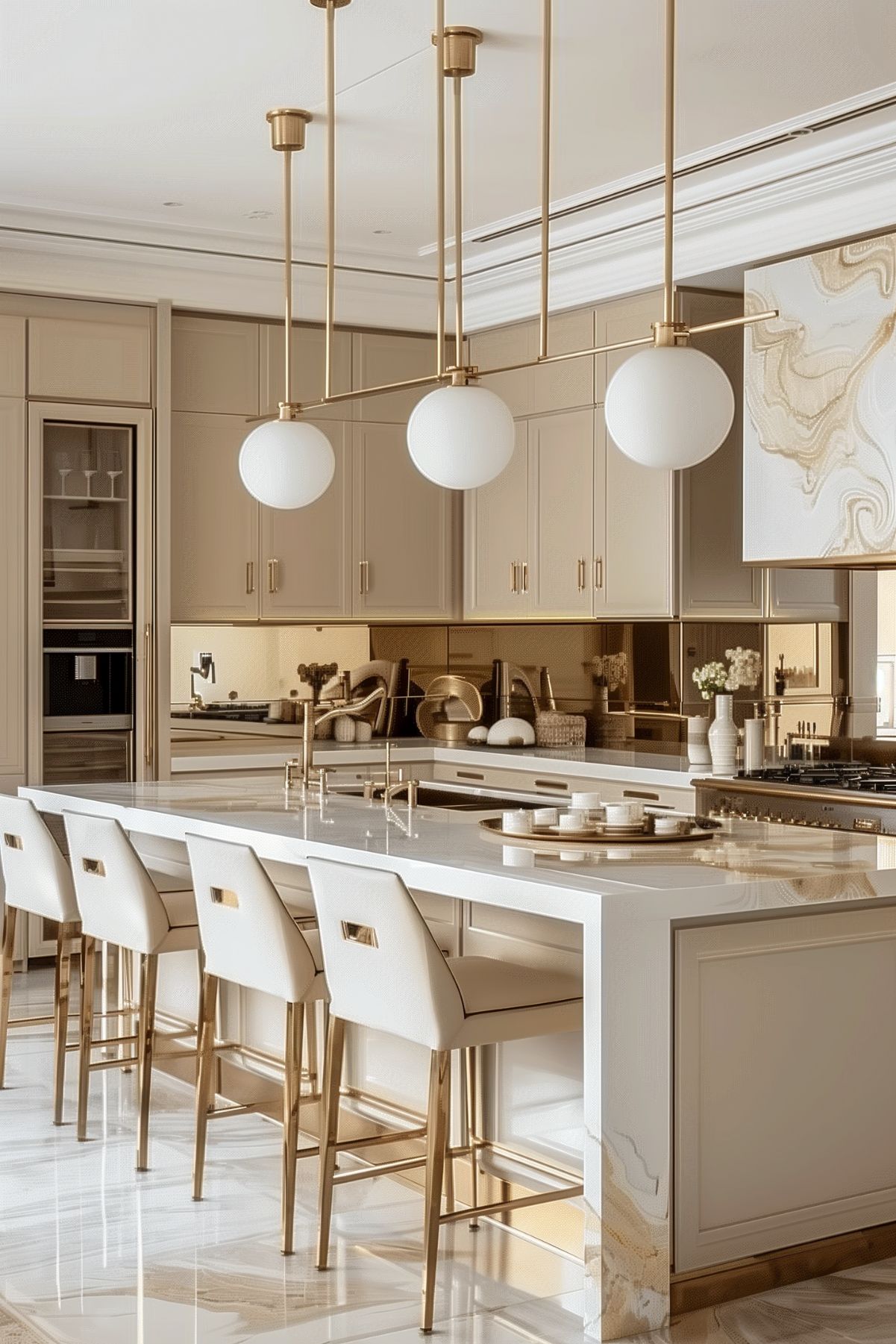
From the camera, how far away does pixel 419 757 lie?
672 cm

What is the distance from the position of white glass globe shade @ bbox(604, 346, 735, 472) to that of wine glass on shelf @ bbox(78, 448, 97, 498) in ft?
11.4

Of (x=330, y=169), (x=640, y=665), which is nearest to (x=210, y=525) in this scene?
(x=640, y=665)

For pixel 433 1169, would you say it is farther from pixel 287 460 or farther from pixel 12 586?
pixel 12 586

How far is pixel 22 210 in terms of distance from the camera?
227 inches

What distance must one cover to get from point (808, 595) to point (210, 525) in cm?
240

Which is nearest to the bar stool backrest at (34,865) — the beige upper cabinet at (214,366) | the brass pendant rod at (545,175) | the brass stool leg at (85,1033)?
the brass stool leg at (85,1033)

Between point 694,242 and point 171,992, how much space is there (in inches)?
123

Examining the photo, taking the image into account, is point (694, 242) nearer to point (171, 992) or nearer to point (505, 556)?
point (505, 556)

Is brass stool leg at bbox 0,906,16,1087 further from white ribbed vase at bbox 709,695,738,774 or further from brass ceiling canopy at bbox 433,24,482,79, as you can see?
brass ceiling canopy at bbox 433,24,482,79

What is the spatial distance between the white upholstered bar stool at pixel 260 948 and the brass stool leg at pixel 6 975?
1.16 meters

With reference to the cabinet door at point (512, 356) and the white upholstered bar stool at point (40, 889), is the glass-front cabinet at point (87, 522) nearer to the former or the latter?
the cabinet door at point (512, 356)

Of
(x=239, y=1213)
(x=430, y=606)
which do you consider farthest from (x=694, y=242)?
(x=239, y=1213)

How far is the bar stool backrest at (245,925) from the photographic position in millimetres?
3330

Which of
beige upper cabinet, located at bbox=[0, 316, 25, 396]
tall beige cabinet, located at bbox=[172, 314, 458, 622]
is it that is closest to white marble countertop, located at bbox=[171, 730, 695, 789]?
tall beige cabinet, located at bbox=[172, 314, 458, 622]
